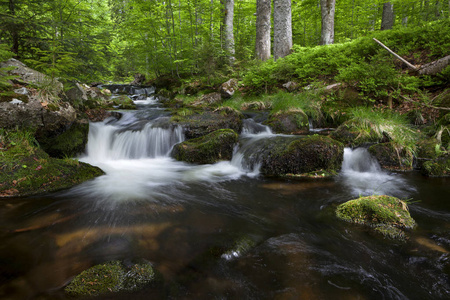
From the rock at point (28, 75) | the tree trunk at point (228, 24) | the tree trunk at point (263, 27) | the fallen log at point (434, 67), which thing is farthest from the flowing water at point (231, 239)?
the tree trunk at point (228, 24)

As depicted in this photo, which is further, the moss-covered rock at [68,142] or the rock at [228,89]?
the rock at [228,89]

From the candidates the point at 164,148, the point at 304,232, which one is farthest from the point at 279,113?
the point at 304,232

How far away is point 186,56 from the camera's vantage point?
13.5m

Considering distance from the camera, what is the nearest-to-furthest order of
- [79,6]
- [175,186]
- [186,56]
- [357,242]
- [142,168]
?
[357,242], [175,186], [142,168], [79,6], [186,56]

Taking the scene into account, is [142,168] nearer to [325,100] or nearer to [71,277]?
[71,277]

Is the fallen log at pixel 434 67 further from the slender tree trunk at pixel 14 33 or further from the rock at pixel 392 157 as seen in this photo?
the slender tree trunk at pixel 14 33

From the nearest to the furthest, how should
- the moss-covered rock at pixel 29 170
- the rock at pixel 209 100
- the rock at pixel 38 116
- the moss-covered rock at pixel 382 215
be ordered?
the moss-covered rock at pixel 382 215 < the moss-covered rock at pixel 29 170 < the rock at pixel 38 116 < the rock at pixel 209 100

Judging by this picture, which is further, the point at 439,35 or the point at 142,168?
the point at 439,35

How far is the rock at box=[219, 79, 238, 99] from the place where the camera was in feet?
37.2

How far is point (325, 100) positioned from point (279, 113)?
1.79m

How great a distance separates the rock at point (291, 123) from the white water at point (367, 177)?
1.80 metres

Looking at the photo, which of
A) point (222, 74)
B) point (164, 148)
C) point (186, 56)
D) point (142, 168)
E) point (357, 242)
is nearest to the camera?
point (357, 242)

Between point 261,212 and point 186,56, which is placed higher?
point 186,56

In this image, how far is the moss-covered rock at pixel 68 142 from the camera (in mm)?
5160
